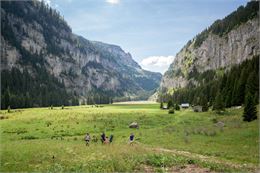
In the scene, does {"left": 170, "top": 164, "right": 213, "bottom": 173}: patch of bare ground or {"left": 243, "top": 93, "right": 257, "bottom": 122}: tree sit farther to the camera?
{"left": 243, "top": 93, "right": 257, "bottom": 122}: tree

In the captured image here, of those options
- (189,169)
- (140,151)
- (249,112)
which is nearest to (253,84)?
(249,112)

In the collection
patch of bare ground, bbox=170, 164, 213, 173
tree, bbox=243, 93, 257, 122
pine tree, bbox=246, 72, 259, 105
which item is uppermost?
pine tree, bbox=246, 72, 259, 105

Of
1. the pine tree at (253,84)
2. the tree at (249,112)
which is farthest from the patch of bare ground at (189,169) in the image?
the pine tree at (253,84)

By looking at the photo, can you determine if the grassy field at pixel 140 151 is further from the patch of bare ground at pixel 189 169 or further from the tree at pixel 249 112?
the tree at pixel 249 112

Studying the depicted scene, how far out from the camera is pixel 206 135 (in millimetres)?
50781

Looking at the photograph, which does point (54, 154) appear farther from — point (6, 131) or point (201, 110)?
point (201, 110)

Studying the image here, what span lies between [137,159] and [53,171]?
8.85 metres

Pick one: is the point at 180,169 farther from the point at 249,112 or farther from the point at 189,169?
the point at 249,112

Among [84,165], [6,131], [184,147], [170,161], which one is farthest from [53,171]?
[6,131]

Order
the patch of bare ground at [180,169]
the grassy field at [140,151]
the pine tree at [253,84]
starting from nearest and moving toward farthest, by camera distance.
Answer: the patch of bare ground at [180,169] < the grassy field at [140,151] < the pine tree at [253,84]

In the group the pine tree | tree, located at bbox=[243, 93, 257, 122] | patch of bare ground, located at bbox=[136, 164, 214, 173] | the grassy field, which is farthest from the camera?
the pine tree

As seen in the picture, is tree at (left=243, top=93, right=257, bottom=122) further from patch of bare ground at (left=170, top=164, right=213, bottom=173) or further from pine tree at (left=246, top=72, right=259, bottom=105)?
patch of bare ground at (left=170, top=164, right=213, bottom=173)

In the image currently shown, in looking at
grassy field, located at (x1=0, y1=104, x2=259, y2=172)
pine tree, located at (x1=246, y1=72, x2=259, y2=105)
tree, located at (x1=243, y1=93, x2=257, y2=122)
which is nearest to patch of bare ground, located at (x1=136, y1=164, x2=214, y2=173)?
grassy field, located at (x1=0, y1=104, x2=259, y2=172)

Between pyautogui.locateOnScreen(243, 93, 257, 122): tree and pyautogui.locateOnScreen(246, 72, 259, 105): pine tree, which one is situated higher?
pyautogui.locateOnScreen(246, 72, 259, 105): pine tree
